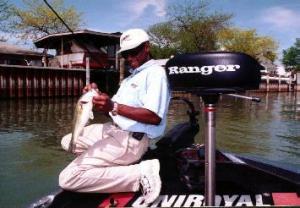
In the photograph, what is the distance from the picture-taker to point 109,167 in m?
3.85

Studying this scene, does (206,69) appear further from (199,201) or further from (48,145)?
(48,145)

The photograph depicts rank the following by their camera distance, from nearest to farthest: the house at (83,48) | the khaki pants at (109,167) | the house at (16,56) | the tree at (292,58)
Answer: the khaki pants at (109,167), the house at (83,48), the house at (16,56), the tree at (292,58)

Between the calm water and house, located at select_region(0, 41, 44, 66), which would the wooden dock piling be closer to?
→ house, located at select_region(0, 41, 44, 66)

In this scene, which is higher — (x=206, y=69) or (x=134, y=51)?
(x=134, y=51)

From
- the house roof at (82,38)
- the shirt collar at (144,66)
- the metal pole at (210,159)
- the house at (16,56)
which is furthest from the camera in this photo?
the house at (16,56)

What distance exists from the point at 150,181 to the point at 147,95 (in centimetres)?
71

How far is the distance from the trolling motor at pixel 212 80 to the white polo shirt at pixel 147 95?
330mm

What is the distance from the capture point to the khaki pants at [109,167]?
378 centimetres

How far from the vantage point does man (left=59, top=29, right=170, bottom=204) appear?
3699 millimetres

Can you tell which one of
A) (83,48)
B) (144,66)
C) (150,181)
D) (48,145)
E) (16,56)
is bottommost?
(48,145)

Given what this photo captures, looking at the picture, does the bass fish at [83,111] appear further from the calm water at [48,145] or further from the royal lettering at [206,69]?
the calm water at [48,145]

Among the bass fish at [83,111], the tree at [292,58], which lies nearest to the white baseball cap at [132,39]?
the bass fish at [83,111]

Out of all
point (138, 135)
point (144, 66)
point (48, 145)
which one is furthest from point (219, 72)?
point (48, 145)

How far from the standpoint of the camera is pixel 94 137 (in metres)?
4.29
